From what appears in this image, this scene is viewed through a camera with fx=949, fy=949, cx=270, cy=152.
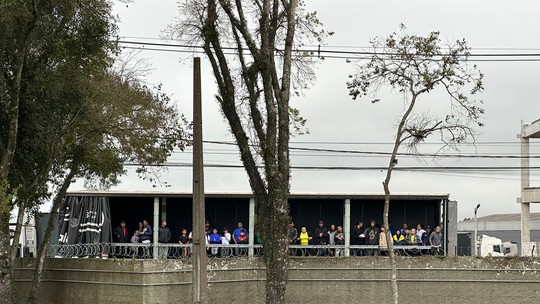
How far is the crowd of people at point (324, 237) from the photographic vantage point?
99.5ft

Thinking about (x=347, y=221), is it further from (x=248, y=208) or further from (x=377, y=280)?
(x=377, y=280)

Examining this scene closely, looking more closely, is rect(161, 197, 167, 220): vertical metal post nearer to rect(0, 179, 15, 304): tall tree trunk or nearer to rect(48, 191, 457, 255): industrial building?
rect(48, 191, 457, 255): industrial building

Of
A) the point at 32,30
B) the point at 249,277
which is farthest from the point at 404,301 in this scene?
the point at 32,30

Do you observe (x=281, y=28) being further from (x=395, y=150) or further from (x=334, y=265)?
(x=334, y=265)

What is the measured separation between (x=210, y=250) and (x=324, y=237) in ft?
13.9

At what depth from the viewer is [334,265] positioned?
91.5 ft

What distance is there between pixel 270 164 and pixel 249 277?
4807 millimetres

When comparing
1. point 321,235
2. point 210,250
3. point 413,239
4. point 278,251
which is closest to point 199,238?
point 278,251

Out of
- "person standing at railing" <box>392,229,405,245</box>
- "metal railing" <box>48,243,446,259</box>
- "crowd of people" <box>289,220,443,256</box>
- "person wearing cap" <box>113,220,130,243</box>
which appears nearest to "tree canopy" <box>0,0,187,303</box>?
"metal railing" <box>48,243,446,259</box>

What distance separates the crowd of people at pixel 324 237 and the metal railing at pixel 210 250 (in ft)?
0.10

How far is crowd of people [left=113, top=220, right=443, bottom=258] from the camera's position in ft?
99.5

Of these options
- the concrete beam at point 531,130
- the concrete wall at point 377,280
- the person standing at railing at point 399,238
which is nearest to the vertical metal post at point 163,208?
the concrete wall at point 377,280

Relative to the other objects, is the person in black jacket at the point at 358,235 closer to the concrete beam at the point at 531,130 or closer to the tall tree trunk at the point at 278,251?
the tall tree trunk at the point at 278,251

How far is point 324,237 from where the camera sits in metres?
32.5
